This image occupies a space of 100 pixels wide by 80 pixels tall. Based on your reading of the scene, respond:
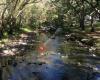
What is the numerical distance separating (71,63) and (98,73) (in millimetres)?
4752

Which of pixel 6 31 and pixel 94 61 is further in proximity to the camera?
pixel 6 31

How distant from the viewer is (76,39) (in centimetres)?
4812

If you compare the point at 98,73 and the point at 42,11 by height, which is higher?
the point at 42,11

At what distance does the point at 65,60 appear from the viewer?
29.5 metres

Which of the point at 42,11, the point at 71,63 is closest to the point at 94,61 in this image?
the point at 71,63

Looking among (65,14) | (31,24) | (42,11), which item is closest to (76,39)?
(42,11)

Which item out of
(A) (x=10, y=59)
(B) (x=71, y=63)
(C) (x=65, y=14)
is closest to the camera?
(B) (x=71, y=63)

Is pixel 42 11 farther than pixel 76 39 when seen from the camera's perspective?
Yes

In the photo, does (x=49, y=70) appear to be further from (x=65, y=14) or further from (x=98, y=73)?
(x=65, y=14)

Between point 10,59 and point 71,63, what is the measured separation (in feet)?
22.4

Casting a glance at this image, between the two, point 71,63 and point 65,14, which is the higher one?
point 65,14

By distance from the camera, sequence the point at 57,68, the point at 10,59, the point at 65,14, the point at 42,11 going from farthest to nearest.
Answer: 1. the point at 65,14
2. the point at 42,11
3. the point at 10,59
4. the point at 57,68

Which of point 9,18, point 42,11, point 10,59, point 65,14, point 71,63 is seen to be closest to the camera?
point 71,63

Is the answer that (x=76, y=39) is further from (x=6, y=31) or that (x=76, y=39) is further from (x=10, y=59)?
(x=10, y=59)
